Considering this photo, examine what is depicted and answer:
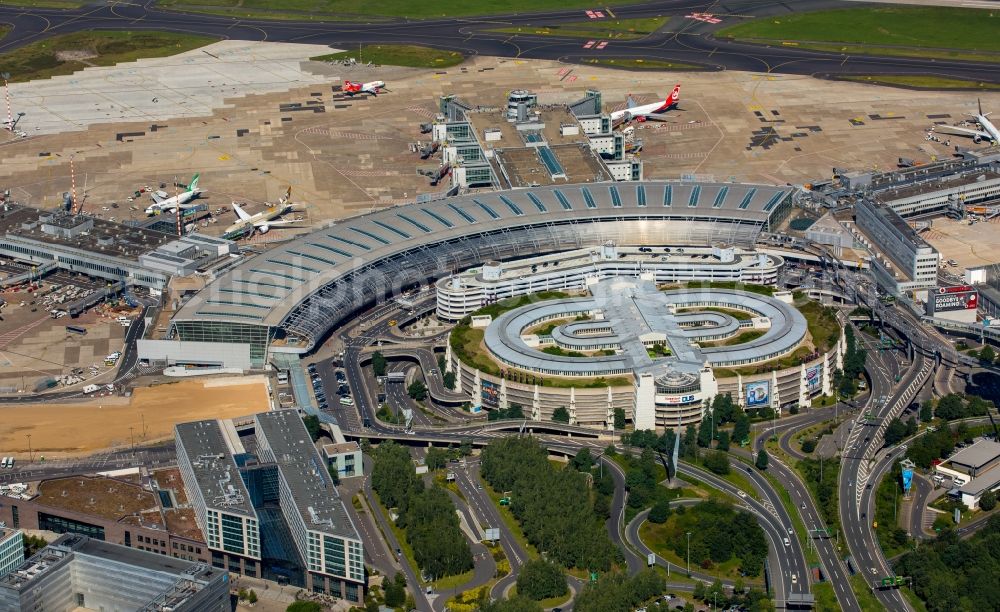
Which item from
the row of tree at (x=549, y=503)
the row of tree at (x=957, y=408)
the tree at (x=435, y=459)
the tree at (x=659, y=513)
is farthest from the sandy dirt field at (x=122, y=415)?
the row of tree at (x=957, y=408)

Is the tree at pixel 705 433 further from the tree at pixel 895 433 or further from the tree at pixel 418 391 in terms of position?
the tree at pixel 418 391

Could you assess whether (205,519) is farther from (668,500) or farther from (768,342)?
(768,342)

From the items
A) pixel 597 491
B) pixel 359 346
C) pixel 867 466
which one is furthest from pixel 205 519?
pixel 867 466

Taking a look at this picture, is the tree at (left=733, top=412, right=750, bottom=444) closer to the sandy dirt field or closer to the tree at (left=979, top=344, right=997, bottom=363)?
the tree at (left=979, top=344, right=997, bottom=363)

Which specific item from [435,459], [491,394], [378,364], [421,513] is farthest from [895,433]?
[378,364]

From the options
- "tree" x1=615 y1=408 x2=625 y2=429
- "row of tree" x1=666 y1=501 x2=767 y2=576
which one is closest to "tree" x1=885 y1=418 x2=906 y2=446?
"row of tree" x1=666 y1=501 x2=767 y2=576

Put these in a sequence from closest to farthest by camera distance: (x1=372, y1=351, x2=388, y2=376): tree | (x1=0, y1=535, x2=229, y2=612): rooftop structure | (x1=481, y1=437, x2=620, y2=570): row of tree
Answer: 1. (x1=0, y1=535, x2=229, y2=612): rooftop structure
2. (x1=481, y1=437, x2=620, y2=570): row of tree
3. (x1=372, y1=351, x2=388, y2=376): tree

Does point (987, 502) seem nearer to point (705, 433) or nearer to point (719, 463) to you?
point (719, 463)
